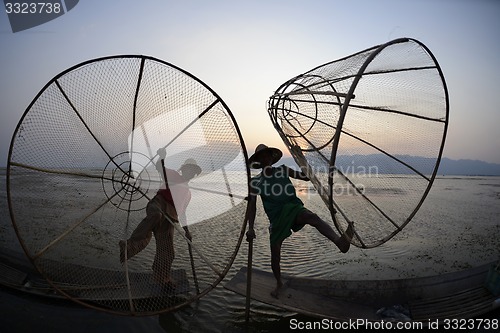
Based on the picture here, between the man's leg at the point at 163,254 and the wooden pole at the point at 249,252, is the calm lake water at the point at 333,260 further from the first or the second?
the man's leg at the point at 163,254

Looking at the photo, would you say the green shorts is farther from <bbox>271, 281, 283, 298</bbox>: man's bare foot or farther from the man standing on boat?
<bbox>271, 281, 283, 298</bbox>: man's bare foot

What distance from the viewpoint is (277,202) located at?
12.9ft

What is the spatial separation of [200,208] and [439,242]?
706cm

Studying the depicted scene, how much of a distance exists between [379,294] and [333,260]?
2352 mm

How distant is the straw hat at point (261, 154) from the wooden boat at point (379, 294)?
171 centimetres

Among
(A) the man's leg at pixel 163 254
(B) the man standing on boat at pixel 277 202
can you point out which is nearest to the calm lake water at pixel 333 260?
(A) the man's leg at pixel 163 254

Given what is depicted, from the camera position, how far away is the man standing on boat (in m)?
3.78

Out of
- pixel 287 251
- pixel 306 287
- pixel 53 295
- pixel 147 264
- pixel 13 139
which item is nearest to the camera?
pixel 13 139

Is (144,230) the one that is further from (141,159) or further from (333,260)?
(333,260)

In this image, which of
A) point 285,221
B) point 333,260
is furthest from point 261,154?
point 333,260

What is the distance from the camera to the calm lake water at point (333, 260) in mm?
3639

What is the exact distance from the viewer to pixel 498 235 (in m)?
8.67

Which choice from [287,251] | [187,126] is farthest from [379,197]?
[187,126]

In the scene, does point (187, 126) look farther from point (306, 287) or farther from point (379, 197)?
point (379, 197)
